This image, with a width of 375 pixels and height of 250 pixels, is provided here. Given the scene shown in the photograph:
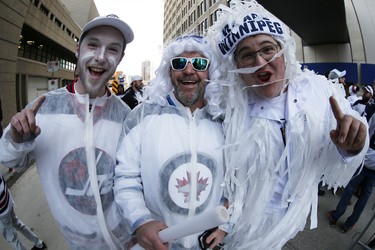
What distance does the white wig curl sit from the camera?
5.40 ft

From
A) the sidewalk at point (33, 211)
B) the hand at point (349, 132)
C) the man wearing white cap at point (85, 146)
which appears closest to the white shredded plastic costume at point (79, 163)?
the man wearing white cap at point (85, 146)

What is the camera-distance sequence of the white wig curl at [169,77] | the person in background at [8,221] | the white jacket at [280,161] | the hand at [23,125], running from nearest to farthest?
1. the hand at [23,125]
2. the white jacket at [280,161]
3. the white wig curl at [169,77]
4. the person in background at [8,221]

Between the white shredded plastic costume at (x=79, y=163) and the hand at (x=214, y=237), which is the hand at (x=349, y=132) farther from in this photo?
the white shredded plastic costume at (x=79, y=163)

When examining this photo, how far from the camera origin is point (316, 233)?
3135mm

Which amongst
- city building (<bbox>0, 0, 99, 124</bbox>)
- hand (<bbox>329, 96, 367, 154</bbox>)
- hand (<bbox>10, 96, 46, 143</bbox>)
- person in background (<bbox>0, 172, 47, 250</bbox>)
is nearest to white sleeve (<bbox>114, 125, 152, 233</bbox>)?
hand (<bbox>10, 96, 46, 143</bbox>)

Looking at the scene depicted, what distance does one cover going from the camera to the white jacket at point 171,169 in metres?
1.44

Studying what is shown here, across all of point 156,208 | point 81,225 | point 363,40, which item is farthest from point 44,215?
point 363,40

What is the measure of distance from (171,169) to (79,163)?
529 mm

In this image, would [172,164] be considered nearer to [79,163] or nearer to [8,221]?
[79,163]

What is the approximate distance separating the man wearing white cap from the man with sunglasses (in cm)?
15

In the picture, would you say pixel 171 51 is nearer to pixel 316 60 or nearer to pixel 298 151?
pixel 298 151

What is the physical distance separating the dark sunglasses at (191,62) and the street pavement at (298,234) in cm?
231

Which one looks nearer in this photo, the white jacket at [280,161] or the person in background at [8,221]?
the white jacket at [280,161]

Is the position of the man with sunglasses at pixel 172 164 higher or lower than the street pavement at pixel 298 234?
higher
